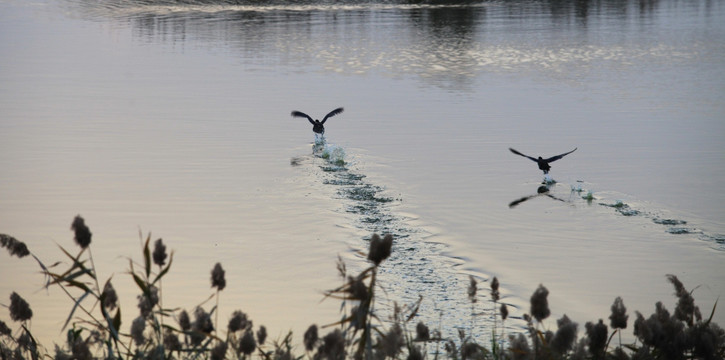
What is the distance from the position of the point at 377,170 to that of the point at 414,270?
17.4ft

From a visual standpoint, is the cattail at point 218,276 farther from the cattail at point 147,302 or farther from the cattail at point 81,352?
the cattail at point 81,352

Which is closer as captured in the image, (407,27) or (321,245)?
(321,245)

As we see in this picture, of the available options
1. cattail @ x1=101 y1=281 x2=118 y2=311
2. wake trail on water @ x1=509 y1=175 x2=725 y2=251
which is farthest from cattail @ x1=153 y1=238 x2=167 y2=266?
wake trail on water @ x1=509 y1=175 x2=725 y2=251

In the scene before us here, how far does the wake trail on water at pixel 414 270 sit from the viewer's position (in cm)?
777

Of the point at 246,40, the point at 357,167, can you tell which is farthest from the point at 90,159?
the point at 246,40

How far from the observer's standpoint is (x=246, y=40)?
3581 centimetres

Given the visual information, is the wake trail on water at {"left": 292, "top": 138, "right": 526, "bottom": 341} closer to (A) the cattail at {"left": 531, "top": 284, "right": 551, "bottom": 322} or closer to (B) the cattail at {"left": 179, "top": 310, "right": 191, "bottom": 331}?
(B) the cattail at {"left": 179, "top": 310, "right": 191, "bottom": 331}

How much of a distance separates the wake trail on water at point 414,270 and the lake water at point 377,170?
0.12ft

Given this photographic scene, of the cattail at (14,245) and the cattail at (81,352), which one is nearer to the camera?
the cattail at (14,245)

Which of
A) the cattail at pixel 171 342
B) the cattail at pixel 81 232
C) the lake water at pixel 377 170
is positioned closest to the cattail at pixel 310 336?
the cattail at pixel 171 342

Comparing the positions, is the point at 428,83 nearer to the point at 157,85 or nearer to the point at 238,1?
the point at 157,85

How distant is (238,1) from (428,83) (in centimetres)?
2953

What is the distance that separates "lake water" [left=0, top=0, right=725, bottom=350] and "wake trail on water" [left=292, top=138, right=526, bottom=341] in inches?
1.4

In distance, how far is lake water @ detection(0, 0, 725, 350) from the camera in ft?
30.8
